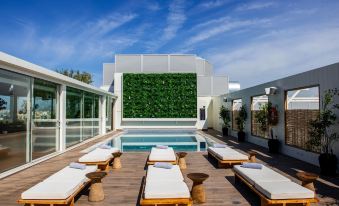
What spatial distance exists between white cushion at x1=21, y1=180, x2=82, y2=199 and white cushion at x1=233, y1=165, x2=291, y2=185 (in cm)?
320

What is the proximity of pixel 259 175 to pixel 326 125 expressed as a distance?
275 centimetres

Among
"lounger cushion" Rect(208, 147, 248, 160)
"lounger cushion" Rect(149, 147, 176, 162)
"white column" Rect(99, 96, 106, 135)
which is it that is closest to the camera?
"lounger cushion" Rect(149, 147, 176, 162)

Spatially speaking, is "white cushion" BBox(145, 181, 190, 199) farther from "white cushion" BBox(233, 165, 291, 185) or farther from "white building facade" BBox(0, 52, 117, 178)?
"white building facade" BBox(0, 52, 117, 178)

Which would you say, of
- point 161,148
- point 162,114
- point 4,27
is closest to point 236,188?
point 161,148

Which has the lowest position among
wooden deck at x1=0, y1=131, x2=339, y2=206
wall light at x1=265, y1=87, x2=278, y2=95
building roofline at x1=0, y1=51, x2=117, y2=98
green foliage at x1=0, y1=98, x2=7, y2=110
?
wooden deck at x1=0, y1=131, x2=339, y2=206

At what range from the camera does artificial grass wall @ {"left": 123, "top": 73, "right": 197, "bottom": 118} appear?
840 inches

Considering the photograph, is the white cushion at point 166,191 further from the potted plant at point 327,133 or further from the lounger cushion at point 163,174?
the potted plant at point 327,133

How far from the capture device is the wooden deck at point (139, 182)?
16.3 ft

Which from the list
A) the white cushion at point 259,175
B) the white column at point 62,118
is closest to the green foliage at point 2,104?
the white column at point 62,118

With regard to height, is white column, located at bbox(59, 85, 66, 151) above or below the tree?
below

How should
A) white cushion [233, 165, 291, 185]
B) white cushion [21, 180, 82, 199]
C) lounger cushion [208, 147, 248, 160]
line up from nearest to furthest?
white cushion [21, 180, 82, 199] → white cushion [233, 165, 291, 185] → lounger cushion [208, 147, 248, 160]

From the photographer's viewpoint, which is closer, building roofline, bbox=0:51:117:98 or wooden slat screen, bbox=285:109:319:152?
building roofline, bbox=0:51:117:98

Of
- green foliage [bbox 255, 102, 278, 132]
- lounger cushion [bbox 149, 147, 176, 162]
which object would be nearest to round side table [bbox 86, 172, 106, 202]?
lounger cushion [bbox 149, 147, 176, 162]

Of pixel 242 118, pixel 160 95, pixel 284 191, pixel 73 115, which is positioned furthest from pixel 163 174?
pixel 160 95
